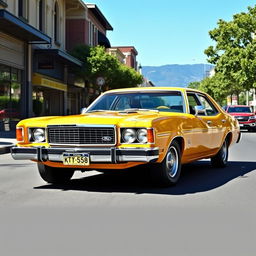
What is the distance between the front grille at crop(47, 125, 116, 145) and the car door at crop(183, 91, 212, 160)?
1531 millimetres

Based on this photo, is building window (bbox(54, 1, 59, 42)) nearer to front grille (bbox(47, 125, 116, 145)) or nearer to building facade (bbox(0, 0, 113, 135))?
building facade (bbox(0, 0, 113, 135))

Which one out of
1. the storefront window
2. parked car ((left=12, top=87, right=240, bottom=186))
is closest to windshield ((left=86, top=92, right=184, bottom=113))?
parked car ((left=12, top=87, right=240, bottom=186))

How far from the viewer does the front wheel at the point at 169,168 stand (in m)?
7.04

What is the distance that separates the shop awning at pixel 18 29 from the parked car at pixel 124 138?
13062 mm

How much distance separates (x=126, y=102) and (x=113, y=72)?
30489 mm

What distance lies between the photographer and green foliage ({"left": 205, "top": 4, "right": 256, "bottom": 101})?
3966 centimetres

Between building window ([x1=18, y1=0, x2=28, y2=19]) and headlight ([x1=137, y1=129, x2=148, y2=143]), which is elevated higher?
building window ([x1=18, y1=0, x2=28, y2=19])

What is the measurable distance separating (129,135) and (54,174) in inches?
65.5

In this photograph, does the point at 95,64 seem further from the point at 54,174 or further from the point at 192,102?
the point at 54,174

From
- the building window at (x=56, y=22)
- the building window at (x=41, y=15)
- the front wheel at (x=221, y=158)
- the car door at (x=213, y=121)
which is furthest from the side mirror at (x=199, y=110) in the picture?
the building window at (x=56, y=22)

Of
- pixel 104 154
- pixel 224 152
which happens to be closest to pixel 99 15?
pixel 224 152

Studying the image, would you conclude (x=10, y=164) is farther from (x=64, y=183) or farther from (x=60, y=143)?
(x=60, y=143)

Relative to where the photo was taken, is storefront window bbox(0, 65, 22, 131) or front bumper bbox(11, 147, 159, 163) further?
storefront window bbox(0, 65, 22, 131)

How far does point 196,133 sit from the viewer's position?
8.30 metres
